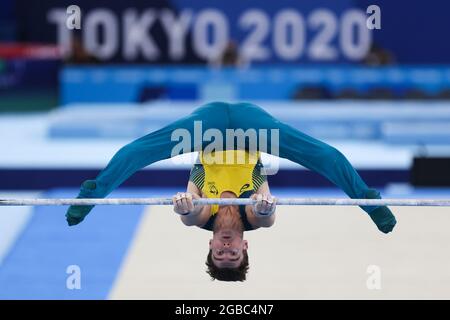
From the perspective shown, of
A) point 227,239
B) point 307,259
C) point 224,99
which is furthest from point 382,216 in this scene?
point 224,99

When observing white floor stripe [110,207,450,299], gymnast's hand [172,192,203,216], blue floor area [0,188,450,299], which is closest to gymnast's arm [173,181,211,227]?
gymnast's hand [172,192,203,216]

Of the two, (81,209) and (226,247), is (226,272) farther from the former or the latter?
(81,209)

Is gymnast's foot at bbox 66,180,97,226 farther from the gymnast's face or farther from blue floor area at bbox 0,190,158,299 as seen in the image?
blue floor area at bbox 0,190,158,299

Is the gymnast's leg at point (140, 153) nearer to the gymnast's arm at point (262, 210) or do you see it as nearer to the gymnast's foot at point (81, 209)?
the gymnast's foot at point (81, 209)

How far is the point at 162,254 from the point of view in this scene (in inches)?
220

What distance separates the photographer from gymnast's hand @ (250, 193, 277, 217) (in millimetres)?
3822

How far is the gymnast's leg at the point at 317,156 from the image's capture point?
409cm

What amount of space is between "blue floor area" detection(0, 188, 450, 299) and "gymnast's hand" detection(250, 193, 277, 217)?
1.33 meters

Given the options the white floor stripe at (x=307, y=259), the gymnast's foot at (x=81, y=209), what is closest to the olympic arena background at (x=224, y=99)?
the white floor stripe at (x=307, y=259)

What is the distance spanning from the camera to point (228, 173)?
14.0 feet

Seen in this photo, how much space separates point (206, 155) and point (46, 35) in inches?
412

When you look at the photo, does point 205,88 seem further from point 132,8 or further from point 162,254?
point 162,254

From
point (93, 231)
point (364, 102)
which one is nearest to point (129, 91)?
point (364, 102)

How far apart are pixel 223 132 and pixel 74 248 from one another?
182 cm
